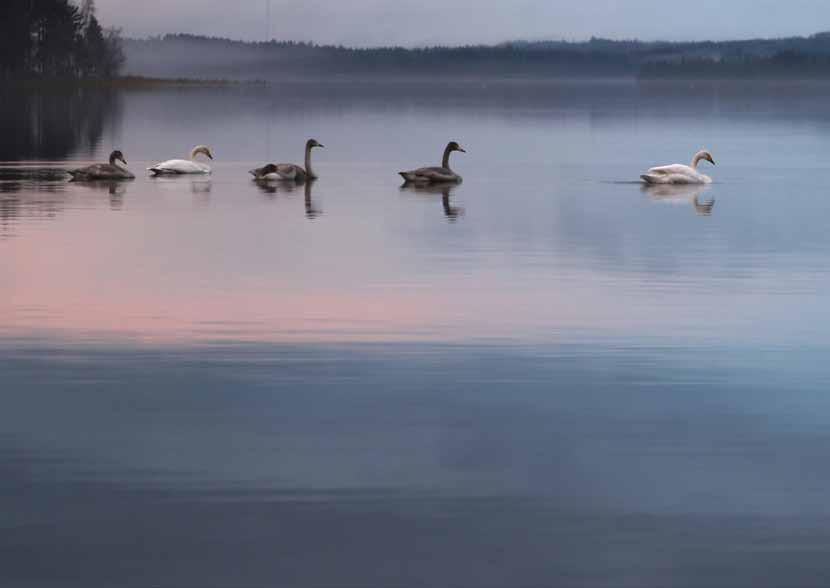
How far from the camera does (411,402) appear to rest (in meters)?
14.3

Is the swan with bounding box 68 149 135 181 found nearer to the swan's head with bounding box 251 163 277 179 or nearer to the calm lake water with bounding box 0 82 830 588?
the swan's head with bounding box 251 163 277 179

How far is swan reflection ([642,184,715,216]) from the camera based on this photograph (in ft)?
121

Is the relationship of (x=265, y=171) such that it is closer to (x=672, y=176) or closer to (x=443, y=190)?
(x=443, y=190)

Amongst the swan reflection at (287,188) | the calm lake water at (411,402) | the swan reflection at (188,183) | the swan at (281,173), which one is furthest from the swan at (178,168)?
the calm lake water at (411,402)

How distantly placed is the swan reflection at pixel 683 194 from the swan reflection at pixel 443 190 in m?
4.61

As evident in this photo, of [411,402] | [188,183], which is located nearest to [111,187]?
[188,183]

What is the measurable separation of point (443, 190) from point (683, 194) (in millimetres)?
5658

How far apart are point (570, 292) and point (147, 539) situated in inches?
464

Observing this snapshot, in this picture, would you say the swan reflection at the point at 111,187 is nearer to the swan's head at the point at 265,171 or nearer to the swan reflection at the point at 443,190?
the swan's head at the point at 265,171

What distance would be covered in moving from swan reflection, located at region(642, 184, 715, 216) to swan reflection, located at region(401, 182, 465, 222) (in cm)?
461

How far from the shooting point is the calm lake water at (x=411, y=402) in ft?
33.1

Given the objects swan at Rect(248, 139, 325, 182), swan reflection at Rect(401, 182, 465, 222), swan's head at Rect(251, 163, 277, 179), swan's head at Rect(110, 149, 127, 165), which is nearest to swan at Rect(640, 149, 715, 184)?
swan reflection at Rect(401, 182, 465, 222)

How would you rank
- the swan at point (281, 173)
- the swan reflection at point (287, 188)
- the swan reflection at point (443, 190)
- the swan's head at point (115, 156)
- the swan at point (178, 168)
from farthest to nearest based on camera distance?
the swan's head at point (115, 156) < the swan at point (178, 168) < the swan at point (281, 173) < the swan reflection at point (287, 188) < the swan reflection at point (443, 190)

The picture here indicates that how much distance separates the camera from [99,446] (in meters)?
12.6
